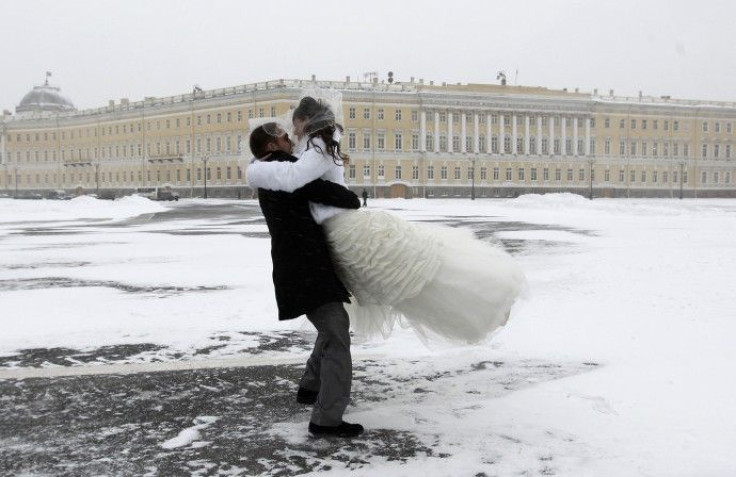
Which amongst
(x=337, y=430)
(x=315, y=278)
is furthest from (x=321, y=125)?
(x=337, y=430)

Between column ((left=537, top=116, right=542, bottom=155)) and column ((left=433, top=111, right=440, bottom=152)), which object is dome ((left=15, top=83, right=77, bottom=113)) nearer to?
column ((left=433, top=111, right=440, bottom=152))

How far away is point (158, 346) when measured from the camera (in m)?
6.50

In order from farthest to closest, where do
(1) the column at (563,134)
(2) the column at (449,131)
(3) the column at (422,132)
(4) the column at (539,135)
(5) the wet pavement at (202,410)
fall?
(1) the column at (563,134), (4) the column at (539,135), (2) the column at (449,131), (3) the column at (422,132), (5) the wet pavement at (202,410)

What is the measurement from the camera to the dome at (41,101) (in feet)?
370

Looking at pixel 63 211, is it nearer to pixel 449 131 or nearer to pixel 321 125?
pixel 321 125

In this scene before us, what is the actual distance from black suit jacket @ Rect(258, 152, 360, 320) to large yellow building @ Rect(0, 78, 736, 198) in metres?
72.6

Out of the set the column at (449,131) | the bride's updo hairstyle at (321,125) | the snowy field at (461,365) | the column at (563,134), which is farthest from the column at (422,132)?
the bride's updo hairstyle at (321,125)

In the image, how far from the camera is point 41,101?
113 m

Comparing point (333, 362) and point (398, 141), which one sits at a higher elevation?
point (398, 141)

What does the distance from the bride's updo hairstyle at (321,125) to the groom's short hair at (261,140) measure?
0.21m

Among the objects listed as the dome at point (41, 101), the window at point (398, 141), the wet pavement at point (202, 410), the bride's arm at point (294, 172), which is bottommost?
the wet pavement at point (202, 410)

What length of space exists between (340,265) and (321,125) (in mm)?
808

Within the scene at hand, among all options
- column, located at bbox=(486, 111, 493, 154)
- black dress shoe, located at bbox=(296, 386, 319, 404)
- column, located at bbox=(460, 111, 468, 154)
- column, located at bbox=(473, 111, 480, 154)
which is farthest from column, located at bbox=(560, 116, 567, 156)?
black dress shoe, located at bbox=(296, 386, 319, 404)

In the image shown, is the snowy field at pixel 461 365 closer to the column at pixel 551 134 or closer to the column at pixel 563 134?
the column at pixel 551 134
